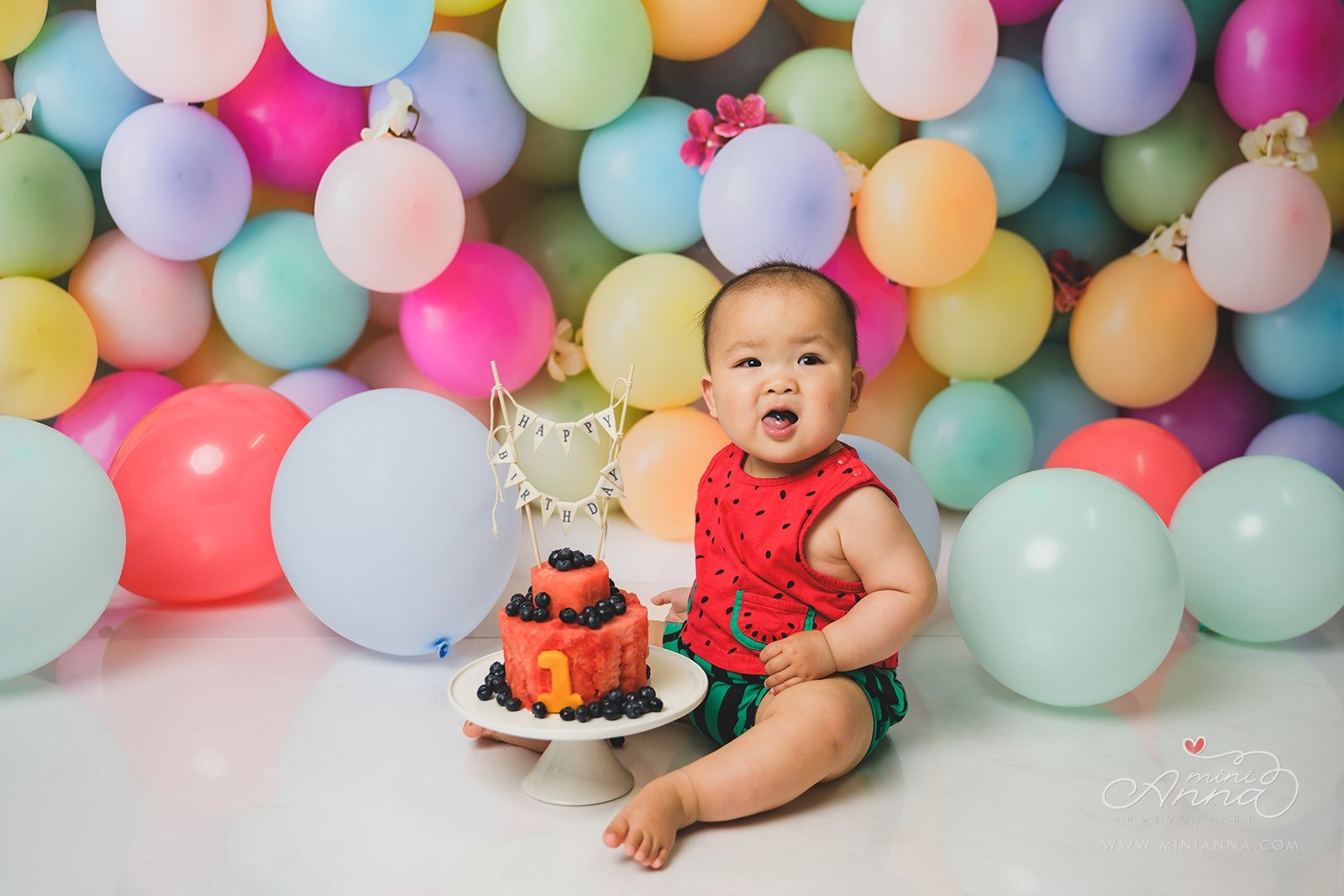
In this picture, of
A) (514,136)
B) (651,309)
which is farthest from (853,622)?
(514,136)

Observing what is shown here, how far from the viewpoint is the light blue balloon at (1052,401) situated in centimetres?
330

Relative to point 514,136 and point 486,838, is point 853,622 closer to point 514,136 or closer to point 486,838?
point 486,838

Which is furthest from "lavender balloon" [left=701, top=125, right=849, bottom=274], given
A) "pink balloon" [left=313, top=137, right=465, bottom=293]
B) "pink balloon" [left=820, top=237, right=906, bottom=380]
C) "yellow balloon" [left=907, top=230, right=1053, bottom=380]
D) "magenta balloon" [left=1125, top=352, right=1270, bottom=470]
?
"magenta balloon" [left=1125, top=352, right=1270, bottom=470]

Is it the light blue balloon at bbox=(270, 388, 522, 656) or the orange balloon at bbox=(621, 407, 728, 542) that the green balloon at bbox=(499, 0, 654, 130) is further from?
the light blue balloon at bbox=(270, 388, 522, 656)

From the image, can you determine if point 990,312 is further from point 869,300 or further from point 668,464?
point 668,464

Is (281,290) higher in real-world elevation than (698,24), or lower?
lower

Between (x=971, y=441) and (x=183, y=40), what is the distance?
205 centimetres

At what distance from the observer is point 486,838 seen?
60.9 inches

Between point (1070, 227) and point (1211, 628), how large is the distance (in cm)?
134

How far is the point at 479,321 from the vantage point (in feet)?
9.02

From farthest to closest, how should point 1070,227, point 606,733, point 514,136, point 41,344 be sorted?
point 1070,227 < point 514,136 < point 41,344 < point 606,733

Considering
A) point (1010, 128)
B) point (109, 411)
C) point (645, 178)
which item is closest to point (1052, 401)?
point (1010, 128)

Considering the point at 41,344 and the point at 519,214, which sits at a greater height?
the point at 519,214

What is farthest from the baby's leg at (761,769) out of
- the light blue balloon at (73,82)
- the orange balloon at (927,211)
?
the light blue balloon at (73,82)
